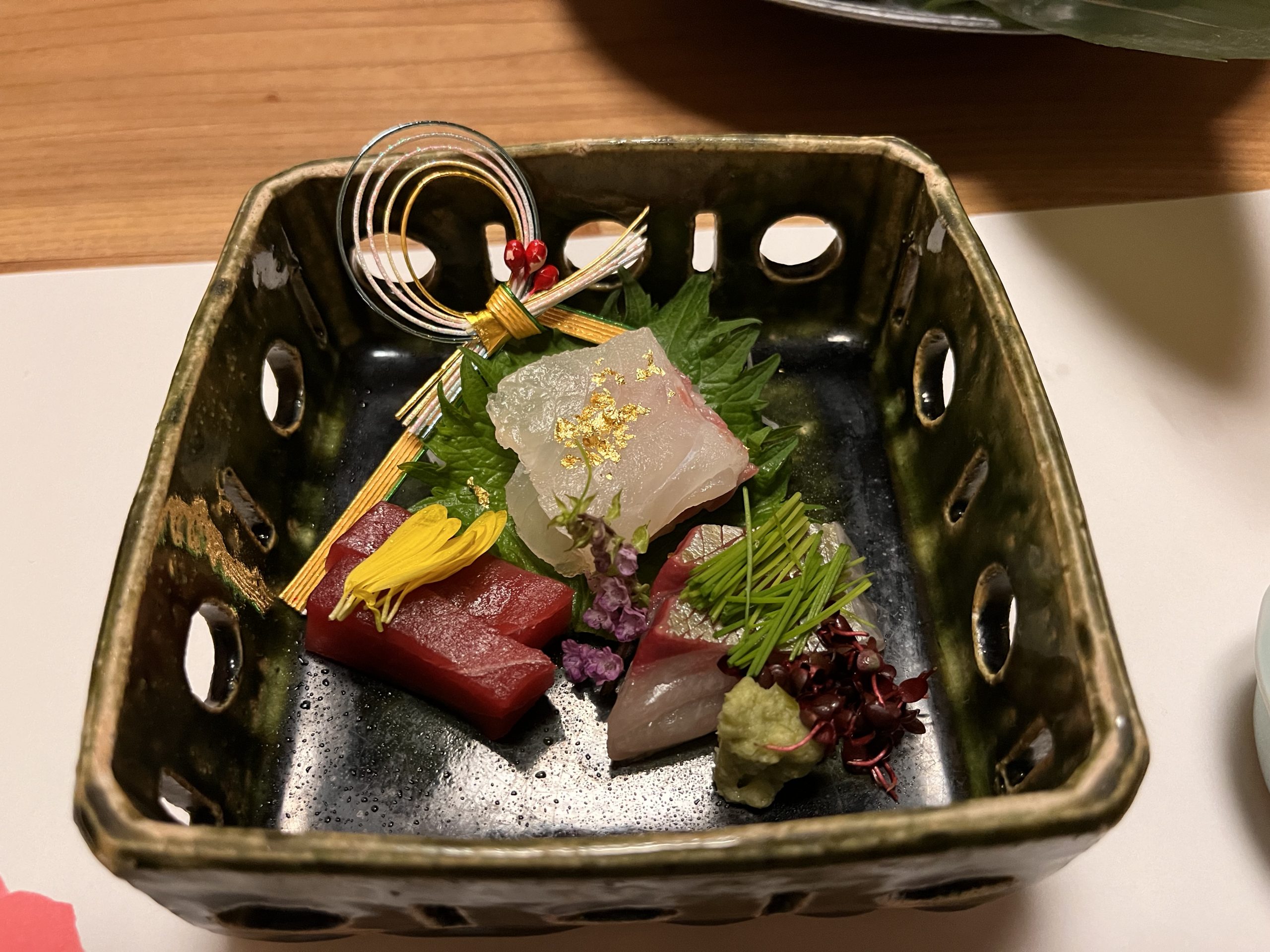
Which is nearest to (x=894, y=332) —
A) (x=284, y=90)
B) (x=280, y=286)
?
(x=280, y=286)

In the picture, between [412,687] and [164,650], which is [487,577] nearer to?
[412,687]

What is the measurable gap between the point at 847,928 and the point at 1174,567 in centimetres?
72

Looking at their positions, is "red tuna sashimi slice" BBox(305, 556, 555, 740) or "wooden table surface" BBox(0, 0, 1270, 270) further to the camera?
"wooden table surface" BBox(0, 0, 1270, 270)

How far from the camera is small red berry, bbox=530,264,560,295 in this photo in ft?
4.72

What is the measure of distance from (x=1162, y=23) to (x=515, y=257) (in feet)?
3.73

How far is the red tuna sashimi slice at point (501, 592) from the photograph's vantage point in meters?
1.20

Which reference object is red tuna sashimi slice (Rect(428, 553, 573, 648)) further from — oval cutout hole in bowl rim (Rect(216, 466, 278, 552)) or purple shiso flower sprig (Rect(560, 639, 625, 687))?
oval cutout hole in bowl rim (Rect(216, 466, 278, 552))

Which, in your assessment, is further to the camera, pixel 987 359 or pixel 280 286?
pixel 280 286

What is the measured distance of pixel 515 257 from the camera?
4.62ft

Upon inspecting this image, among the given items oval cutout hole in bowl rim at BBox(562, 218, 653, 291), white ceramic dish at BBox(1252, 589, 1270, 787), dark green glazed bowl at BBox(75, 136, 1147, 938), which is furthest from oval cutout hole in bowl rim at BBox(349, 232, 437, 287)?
white ceramic dish at BBox(1252, 589, 1270, 787)

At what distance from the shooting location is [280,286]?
4.43ft

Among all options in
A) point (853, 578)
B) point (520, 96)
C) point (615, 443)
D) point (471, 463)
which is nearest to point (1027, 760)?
point (853, 578)

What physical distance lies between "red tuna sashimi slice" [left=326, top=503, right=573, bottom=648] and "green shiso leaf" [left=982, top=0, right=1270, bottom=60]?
1245mm

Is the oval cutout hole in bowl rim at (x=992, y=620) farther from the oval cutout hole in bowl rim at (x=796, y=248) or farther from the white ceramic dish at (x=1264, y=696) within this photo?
the oval cutout hole in bowl rim at (x=796, y=248)
